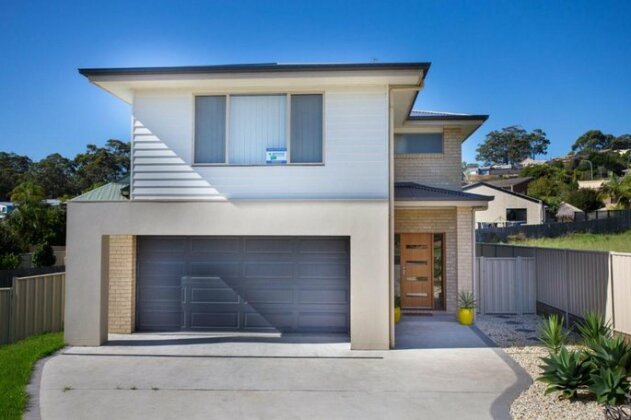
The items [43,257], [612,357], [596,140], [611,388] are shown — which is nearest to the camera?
[611,388]

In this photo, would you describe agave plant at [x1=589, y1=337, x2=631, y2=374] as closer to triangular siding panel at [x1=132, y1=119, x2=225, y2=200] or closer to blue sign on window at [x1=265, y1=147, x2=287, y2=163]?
blue sign on window at [x1=265, y1=147, x2=287, y2=163]

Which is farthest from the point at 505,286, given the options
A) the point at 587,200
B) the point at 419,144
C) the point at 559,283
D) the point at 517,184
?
the point at 517,184

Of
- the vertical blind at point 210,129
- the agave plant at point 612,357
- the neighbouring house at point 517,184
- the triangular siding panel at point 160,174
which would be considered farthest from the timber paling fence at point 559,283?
the neighbouring house at point 517,184

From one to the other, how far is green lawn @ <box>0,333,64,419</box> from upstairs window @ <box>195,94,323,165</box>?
4.57 metres

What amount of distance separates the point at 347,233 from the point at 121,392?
469 centimetres

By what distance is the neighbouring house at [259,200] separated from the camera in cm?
933

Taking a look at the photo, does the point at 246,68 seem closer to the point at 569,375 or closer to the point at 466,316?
the point at 569,375

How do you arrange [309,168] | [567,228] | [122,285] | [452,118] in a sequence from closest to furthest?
[309,168]
[122,285]
[452,118]
[567,228]

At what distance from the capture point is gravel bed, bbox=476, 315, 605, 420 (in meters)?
5.93

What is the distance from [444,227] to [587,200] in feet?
123

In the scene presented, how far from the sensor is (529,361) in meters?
8.48

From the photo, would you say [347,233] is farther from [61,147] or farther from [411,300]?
[61,147]

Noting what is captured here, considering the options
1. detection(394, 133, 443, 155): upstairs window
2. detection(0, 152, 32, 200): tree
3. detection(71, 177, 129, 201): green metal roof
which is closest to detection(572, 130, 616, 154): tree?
detection(0, 152, 32, 200): tree

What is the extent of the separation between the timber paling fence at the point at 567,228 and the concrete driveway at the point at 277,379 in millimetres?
19335
